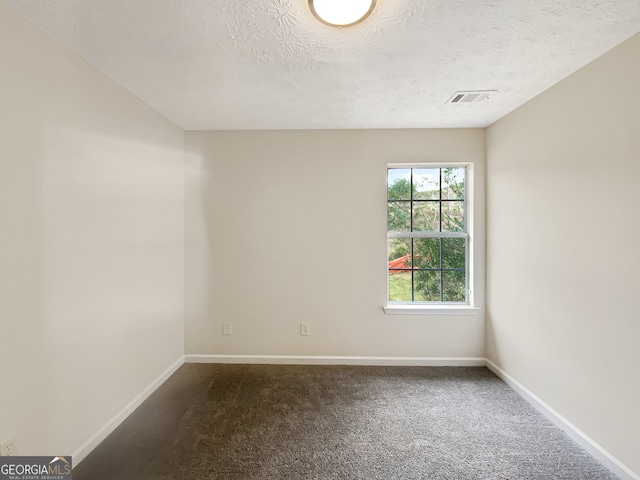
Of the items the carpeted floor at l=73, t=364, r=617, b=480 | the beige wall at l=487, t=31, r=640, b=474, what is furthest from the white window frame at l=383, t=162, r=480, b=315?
the carpeted floor at l=73, t=364, r=617, b=480

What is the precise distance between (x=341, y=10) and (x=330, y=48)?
0.98 feet

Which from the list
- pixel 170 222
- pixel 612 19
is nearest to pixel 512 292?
pixel 612 19

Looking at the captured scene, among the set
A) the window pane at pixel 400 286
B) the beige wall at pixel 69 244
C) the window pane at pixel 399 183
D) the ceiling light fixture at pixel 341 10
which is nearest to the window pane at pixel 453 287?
→ the window pane at pixel 400 286

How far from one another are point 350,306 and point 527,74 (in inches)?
91.0

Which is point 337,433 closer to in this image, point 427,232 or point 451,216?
point 427,232

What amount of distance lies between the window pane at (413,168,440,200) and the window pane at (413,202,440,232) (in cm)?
8

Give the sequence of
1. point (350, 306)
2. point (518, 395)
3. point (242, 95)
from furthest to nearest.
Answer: point (350, 306), point (518, 395), point (242, 95)

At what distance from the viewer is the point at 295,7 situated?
122cm

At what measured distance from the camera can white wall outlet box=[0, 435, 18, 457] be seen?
119 cm

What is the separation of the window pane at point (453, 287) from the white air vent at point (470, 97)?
163 cm

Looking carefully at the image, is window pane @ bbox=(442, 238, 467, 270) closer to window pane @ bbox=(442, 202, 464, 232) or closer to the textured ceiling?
window pane @ bbox=(442, 202, 464, 232)

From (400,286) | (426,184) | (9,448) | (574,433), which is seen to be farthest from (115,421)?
(426,184)

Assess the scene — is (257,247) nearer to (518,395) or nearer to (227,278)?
(227,278)

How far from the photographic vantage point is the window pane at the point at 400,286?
2838 mm
